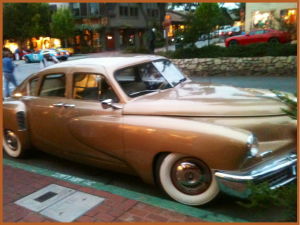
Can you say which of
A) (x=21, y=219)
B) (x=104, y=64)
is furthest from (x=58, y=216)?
(x=104, y=64)

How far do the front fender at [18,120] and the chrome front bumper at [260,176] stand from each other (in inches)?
122

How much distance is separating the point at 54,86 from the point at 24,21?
39436 millimetres

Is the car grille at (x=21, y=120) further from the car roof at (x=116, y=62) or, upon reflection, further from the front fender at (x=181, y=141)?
the front fender at (x=181, y=141)

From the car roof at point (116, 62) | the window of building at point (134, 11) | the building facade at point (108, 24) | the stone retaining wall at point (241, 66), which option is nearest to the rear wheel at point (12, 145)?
the car roof at point (116, 62)

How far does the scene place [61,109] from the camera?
4332mm

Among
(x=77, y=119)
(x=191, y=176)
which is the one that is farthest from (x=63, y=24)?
(x=191, y=176)

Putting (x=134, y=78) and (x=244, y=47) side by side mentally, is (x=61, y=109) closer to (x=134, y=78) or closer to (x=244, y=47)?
(x=134, y=78)

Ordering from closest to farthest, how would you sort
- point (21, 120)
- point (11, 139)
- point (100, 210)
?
1. point (100, 210)
2. point (21, 120)
3. point (11, 139)

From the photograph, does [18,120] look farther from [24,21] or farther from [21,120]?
[24,21]

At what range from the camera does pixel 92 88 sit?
4.21 meters

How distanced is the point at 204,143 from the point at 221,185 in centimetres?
42

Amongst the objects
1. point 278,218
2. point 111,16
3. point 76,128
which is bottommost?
point 278,218

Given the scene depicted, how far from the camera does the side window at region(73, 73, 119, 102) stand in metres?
4.06

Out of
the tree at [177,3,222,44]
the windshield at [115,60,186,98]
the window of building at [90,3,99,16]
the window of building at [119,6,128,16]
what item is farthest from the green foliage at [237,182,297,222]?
the window of building at [119,6,128,16]
